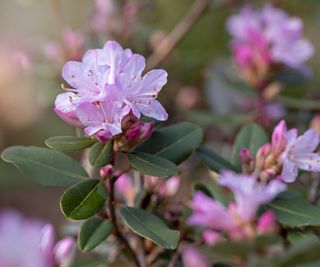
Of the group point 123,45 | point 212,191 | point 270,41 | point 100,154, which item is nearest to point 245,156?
point 212,191

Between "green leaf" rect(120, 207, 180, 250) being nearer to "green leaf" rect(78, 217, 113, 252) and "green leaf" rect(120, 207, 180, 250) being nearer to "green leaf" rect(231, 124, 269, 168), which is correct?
"green leaf" rect(78, 217, 113, 252)

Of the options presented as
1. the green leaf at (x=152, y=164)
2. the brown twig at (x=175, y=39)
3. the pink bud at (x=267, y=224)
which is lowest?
the pink bud at (x=267, y=224)

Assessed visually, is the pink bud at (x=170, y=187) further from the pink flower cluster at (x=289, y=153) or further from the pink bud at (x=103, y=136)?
the pink bud at (x=103, y=136)

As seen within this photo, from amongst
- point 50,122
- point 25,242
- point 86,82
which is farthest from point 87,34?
point 25,242

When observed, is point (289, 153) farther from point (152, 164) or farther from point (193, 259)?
point (193, 259)

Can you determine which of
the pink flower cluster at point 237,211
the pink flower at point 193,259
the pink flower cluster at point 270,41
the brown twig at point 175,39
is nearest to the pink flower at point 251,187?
the pink flower cluster at point 237,211

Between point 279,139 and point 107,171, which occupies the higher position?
point 107,171
